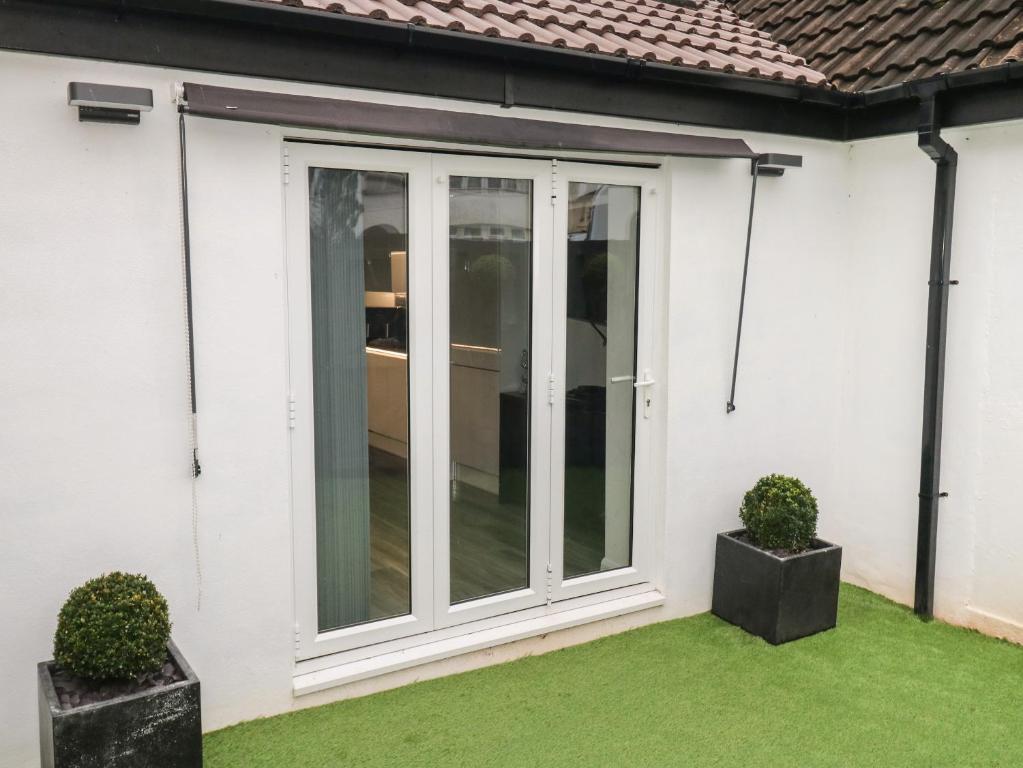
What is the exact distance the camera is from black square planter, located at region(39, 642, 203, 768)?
3.26 meters

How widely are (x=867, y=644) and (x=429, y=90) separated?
380 cm

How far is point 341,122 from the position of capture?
13.2ft

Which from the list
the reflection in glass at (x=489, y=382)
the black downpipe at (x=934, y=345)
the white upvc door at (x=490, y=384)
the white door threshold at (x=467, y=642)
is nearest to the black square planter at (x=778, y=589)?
the white door threshold at (x=467, y=642)

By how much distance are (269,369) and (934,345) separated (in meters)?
3.77

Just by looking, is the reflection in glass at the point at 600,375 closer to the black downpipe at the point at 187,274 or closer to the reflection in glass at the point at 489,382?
the reflection in glass at the point at 489,382

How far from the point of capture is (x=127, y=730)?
11.0 ft

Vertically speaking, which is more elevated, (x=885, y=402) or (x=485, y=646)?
(x=885, y=402)

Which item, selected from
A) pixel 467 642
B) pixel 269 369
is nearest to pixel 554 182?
pixel 269 369

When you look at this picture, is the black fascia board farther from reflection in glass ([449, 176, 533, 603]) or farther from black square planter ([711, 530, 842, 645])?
black square planter ([711, 530, 842, 645])

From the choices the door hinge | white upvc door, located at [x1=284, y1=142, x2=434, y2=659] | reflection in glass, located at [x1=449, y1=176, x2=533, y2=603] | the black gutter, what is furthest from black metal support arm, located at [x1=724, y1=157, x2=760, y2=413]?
white upvc door, located at [x1=284, y1=142, x2=434, y2=659]

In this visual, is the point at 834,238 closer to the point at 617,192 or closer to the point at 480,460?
the point at 617,192

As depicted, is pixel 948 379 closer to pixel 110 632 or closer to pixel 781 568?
pixel 781 568

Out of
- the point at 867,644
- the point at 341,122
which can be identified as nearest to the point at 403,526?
the point at 341,122

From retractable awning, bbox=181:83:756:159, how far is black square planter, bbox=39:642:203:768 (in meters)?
2.23
